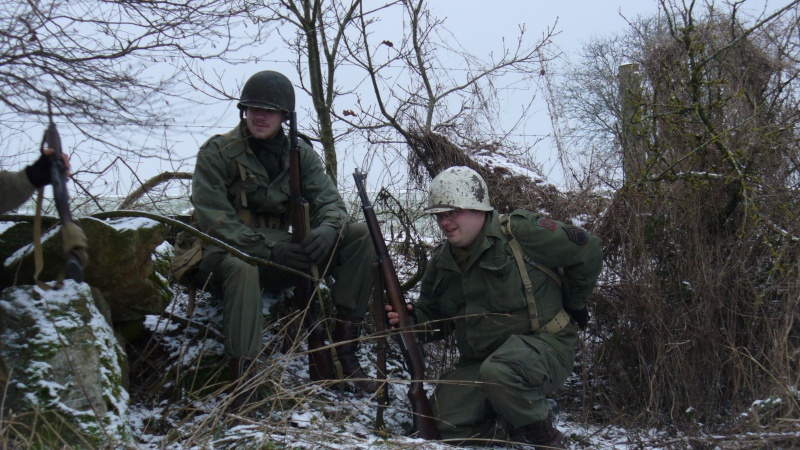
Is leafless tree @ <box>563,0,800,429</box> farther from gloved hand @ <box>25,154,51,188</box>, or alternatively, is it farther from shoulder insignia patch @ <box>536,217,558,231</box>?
gloved hand @ <box>25,154,51,188</box>

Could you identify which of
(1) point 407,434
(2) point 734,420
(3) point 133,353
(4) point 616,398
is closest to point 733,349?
(2) point 734,420

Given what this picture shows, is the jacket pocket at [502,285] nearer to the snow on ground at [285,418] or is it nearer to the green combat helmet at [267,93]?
the snow on ground at [285,418]

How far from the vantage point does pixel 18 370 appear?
378 cm

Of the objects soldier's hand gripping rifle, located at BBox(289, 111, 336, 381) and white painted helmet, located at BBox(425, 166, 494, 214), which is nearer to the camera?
white painted helmet, located at BBox(425, 166, 494, 214)

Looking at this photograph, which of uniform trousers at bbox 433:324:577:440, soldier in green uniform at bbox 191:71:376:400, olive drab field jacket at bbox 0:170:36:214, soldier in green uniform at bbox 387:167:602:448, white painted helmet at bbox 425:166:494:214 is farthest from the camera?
soldier in green uniform at bbox 191:71:376:400

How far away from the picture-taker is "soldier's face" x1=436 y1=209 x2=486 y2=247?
191 inches

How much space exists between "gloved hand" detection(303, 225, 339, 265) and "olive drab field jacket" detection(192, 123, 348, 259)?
0.33 feet

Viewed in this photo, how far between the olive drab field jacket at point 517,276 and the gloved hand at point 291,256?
0.89 metres

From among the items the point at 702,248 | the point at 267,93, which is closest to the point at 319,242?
the point at 267,93

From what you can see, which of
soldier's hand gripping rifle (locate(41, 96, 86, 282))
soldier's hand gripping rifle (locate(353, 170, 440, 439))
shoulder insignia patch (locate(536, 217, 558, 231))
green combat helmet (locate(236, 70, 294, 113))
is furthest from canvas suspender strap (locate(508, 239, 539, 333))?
soldier's hand gripping rifle (locate(41, 96, 86, 282))

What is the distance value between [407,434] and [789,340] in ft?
8.47

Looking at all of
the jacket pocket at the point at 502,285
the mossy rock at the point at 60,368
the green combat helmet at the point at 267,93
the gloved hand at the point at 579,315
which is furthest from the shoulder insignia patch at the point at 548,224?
the mossy rock at the point at 60,368

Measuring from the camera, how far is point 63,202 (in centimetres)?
356

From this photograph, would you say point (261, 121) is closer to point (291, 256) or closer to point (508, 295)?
point (291, 256)
